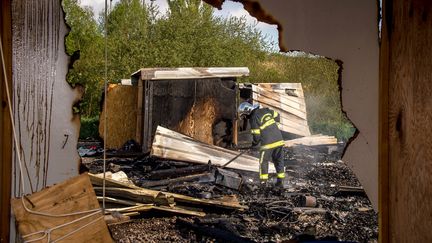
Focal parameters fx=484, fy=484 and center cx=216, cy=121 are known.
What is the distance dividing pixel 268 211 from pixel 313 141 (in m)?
4.18

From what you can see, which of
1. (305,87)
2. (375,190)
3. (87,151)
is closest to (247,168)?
(305,87)

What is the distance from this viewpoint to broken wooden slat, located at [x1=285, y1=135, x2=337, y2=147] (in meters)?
11.0

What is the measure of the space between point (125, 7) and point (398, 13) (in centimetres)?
1252

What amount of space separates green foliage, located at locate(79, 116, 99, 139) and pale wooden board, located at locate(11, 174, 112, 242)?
6474 mm

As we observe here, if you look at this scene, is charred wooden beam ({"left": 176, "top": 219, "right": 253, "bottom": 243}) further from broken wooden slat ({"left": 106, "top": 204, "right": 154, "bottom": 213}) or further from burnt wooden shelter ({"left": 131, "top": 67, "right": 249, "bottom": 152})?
burnt wooden shelter ({"left": 131, "top": 67, "right": 249, "bottom": 152})


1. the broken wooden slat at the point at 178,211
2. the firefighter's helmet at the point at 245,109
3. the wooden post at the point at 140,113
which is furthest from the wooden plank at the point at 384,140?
the wooden post at the point at 140,113

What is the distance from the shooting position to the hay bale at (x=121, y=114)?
10.3 meters

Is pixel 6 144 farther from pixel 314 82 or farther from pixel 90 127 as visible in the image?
pixel 314 82

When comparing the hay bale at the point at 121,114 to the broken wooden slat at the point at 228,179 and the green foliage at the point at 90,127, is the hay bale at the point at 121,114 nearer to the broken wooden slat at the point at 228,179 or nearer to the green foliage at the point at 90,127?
the green foliage at the point at 90,127

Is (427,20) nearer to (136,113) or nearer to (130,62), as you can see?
(136,113)

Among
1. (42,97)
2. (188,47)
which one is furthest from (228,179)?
(42,97)

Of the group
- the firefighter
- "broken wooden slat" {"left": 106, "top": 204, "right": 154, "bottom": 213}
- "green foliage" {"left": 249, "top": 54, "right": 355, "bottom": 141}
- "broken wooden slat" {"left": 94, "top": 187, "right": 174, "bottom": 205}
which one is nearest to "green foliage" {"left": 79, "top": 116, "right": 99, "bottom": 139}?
"broken wooden slat" {"left": 94, "top": 187, "right": 174, "bottom": 205}

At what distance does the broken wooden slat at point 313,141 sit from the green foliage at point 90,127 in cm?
435

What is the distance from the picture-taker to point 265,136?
348 inches
